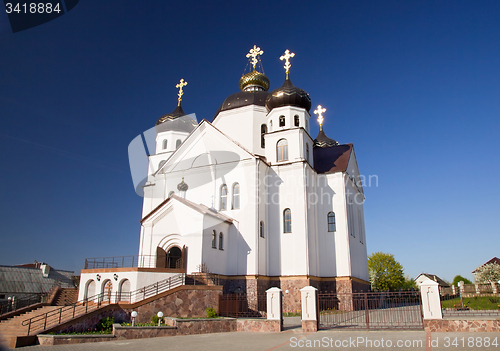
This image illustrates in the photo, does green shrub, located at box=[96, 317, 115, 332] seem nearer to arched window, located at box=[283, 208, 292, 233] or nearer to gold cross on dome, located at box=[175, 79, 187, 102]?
arched window, located at box=[283, 208, 292, 233]

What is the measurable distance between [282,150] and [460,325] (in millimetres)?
15037

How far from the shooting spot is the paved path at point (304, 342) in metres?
9.20

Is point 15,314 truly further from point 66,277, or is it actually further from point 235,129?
point 66,277

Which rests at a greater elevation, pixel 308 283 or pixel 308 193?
pixel 308 193

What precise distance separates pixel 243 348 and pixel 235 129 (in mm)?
19487

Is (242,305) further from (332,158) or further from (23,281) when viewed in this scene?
(23,281)

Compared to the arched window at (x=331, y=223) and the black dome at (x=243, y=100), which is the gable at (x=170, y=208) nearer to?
the arched window at (x=331, y=223)

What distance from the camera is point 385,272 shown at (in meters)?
44.8

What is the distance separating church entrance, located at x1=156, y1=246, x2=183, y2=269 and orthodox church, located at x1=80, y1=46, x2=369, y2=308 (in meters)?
0.05

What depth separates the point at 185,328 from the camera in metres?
13.1

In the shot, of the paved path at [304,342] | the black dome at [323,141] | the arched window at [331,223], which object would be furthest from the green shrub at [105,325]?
the black dome at [323,141]

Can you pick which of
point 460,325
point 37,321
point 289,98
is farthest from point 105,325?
point 289,98

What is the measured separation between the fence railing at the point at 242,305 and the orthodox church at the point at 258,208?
0.58 meters

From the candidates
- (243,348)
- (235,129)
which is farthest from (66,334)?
(235,129)
